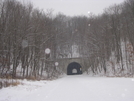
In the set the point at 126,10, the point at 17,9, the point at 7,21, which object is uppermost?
the point at 126,10

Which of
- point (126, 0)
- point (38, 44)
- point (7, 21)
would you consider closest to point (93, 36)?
point (126, 0)

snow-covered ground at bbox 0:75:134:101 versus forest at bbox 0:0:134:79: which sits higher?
forest at bbox 0:0:134:79

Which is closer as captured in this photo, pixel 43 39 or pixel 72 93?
pixel 72 93

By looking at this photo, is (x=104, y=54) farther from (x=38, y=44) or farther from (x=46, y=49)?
(x=38, y=44)

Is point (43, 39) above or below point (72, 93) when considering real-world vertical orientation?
above

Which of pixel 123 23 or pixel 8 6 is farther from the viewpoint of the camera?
pixel 123 23

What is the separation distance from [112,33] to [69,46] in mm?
22760

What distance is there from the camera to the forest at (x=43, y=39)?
45.3ft

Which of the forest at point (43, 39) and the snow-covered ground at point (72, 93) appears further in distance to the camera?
the forest at point (43, 39)

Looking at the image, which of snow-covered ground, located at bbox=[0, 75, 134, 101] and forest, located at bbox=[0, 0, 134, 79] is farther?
forest, located at bbox=[0, 0, 134, 79]

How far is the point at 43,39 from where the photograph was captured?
60.3ft

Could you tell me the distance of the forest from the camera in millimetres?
13797

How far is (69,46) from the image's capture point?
46062 mm

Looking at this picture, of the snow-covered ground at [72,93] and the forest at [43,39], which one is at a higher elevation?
the forest at [43,39]
